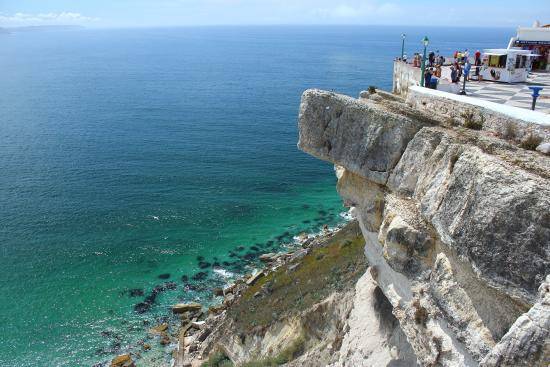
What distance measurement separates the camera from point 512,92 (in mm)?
24359

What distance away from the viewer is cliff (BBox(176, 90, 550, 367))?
11008 millimetres

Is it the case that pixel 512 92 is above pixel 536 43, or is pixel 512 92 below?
below

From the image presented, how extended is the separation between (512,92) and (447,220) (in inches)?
581

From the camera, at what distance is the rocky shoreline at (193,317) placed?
1252 inches

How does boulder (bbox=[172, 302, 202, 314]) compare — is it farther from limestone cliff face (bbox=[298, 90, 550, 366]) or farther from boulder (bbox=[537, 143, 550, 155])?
boulder (bbox=[537, 143, 550, 155])

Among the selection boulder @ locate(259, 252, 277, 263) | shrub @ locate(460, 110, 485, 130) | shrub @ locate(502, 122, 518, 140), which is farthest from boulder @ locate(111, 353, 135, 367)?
shrub @ locate(502, 122, 518, 140)

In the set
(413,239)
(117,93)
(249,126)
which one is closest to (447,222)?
(413,239)

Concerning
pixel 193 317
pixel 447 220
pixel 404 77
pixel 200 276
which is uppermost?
pixel 404 77

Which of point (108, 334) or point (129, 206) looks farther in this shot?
point (129, 206)

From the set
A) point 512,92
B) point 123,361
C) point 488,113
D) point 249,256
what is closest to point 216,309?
point 123,361

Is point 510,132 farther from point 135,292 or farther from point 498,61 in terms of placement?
point 135,292

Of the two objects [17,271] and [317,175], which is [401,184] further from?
[317,175]

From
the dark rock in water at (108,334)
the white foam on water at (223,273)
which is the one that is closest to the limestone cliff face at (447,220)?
the dark rock in water at (108,334)

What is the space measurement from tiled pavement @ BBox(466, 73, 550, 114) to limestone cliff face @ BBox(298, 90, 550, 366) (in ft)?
19.6
